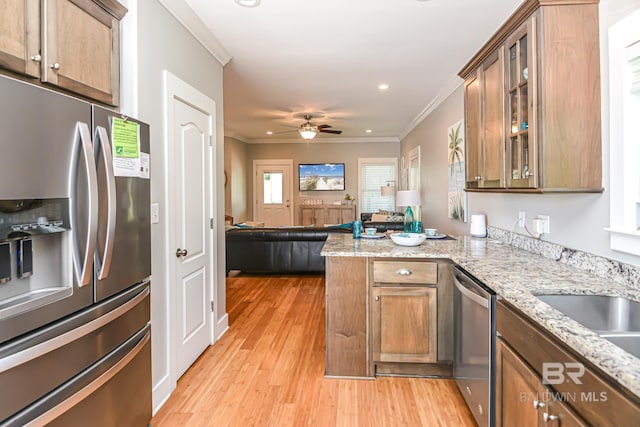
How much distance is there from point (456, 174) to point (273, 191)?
5.73 m

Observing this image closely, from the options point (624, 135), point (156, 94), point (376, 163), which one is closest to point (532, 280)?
point (624, 135)

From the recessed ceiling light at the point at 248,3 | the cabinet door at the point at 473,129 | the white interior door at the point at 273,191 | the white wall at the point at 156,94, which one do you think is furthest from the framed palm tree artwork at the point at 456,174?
the white interior door at the point at 273,191

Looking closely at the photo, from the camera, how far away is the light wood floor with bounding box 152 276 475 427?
212 cm

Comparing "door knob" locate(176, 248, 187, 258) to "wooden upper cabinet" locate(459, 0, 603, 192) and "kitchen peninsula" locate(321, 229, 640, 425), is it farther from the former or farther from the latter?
"wooden upper cabinet" locate(459, 0, 603, 192)

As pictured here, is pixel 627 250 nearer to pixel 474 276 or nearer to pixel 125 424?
pixel 474 276

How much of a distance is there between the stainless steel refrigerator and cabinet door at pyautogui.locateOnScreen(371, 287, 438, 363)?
148 centimetres

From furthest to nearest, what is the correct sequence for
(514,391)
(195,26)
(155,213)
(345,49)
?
(345,49), (195,26), (155,213), (514,391)

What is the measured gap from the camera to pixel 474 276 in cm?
197

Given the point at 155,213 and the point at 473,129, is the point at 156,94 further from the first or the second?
the point at 473,129

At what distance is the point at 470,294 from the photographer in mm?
1971

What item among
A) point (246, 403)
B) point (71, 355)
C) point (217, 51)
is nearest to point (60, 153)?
point (71, 355)

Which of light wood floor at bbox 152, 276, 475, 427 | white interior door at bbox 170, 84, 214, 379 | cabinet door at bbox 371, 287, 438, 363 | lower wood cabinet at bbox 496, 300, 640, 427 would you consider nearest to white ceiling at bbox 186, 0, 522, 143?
white interior door at bbox 170, 84, 214, 379

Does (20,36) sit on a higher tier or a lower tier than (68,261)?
higher

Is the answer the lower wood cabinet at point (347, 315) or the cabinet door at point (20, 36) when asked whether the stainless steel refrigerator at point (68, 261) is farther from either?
the lower wood cabinet at point (347, 315)
